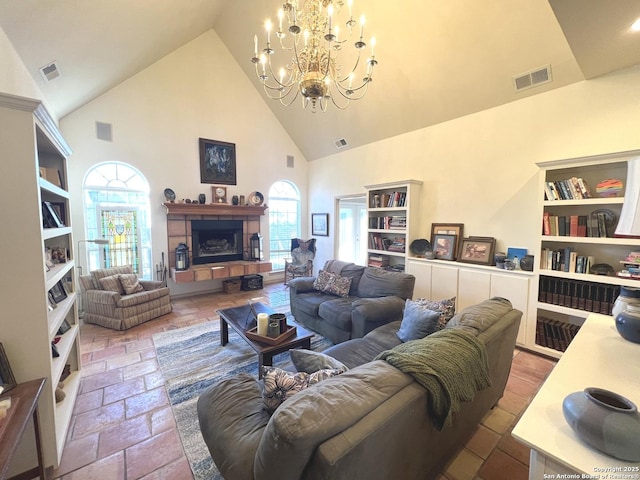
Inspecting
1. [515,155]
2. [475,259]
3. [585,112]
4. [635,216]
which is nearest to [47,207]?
[635,216]

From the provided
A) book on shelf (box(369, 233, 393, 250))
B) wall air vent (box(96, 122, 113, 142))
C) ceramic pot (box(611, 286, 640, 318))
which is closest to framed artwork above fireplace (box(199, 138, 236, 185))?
wall air vent (box(96, 122, 113, 142))

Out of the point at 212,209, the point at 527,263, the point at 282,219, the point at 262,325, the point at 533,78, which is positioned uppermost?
the point at 533,78

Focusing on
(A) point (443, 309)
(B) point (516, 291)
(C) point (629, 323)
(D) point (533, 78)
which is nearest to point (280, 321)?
(A) point (443, 309)

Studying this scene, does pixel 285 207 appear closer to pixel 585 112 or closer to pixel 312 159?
pixel 312 159

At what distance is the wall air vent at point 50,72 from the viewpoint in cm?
268

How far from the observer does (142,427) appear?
1.97m

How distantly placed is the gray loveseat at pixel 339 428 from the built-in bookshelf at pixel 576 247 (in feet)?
5.91

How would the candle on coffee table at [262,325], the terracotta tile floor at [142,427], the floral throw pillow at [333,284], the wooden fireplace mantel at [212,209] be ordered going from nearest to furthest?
the terracotta tile floor at [142,427]
the candle on coffee table at [262,325]
the floral throw pillow at [333,284]
the wooden fireplace mantel at [212,209]

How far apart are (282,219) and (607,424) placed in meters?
5.96

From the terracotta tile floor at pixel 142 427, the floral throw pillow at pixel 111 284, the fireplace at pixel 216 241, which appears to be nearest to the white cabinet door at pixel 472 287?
the terracotta tile floor at pixel 142 427

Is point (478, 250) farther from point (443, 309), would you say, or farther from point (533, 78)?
point (533, 78)

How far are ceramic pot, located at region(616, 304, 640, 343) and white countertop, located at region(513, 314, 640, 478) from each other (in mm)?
42

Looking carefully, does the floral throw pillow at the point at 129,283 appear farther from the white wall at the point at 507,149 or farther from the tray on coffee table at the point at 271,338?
the white wall at the point at 507,149

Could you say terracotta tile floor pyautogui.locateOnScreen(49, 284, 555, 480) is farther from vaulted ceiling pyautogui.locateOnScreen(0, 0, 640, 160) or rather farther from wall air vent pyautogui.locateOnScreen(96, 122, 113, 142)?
wall air vent pyautogui.locateOnScreen(96, 122, 113, 142)
